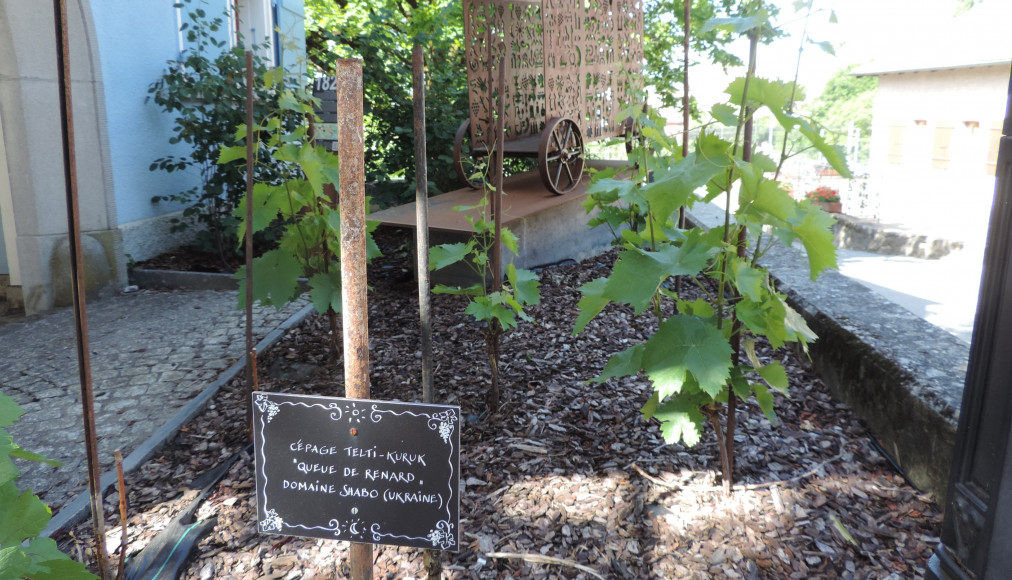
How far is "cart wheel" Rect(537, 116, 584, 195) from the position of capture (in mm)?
5469

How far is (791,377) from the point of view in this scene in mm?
3266

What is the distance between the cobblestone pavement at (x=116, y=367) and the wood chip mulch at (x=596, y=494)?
1.06 ft

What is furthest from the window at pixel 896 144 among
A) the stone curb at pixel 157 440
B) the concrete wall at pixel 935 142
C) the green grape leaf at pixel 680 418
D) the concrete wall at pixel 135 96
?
the green grape leaf at pixel 680 418

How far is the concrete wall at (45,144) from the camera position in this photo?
4914mm

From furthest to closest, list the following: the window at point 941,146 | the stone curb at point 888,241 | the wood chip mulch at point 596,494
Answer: the window at point 941,146 → the stone curb at point 888,241 → the wood chip mulch at point 596,494

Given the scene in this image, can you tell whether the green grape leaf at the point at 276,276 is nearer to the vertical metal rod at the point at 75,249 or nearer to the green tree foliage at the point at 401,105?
the vertical metal rod at the point at 75,249

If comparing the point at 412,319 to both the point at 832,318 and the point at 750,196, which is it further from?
the point at 750,196

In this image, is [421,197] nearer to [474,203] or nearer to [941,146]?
[474,203]

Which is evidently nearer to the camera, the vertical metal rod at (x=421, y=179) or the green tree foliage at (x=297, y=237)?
the vertical metal rod at (x=421, y=179)

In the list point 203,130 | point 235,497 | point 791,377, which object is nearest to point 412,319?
point 235,497

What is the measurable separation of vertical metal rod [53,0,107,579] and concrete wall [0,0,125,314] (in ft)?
13.4

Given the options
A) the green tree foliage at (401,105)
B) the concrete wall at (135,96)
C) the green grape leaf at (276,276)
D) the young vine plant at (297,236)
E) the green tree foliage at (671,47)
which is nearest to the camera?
the young vine plant at (297,236)

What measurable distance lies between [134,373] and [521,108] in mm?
3750

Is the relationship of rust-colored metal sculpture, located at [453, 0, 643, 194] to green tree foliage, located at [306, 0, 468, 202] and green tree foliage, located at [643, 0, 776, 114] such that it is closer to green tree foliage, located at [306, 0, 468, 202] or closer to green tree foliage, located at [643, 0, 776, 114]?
green tree foliage, located at [306, 0, 468, 202]
